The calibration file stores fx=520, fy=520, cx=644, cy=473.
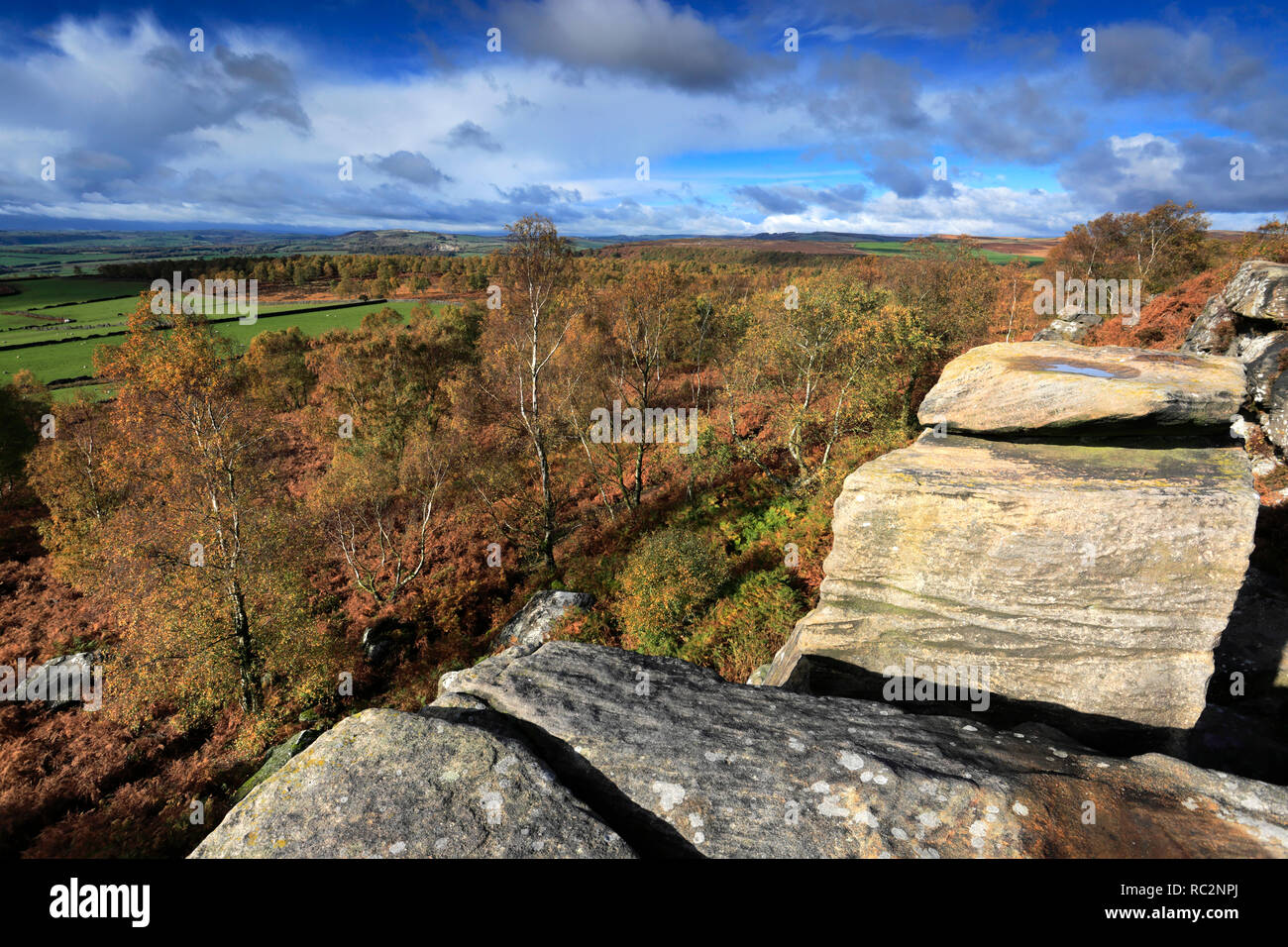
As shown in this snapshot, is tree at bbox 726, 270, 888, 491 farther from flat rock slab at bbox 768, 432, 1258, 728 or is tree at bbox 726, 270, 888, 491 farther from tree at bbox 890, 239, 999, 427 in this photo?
flat rock slab at bbox 768, 432, 1258, 728

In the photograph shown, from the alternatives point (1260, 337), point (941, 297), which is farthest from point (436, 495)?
point (941, 297)

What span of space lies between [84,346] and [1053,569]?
11687 centimetres

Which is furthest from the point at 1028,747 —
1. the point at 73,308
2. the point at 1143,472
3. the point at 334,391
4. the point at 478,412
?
the point at 73,308

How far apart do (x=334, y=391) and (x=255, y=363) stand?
13486mm

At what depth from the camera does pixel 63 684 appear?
76.1 feet

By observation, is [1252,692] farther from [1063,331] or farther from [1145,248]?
[1145,248]

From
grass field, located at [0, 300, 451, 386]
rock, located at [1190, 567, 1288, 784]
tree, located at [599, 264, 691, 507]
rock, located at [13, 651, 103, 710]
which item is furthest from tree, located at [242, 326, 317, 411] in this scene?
rock, located at [1190, 567, 1288, 784]

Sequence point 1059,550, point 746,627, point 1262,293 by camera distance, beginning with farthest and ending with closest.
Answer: point 1262,293 → point 746,627 → point 1059,550

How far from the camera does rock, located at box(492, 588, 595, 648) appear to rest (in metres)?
21.7

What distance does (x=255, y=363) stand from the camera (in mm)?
52031

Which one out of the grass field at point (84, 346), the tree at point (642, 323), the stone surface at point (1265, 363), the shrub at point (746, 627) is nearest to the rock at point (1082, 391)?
the shrub at point (746, 627)

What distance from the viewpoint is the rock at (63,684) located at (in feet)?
73.3

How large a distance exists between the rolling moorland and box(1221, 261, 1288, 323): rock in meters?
3.52

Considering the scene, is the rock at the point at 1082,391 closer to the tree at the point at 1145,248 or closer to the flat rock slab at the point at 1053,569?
the flat rock slab at the point at 1053,569
